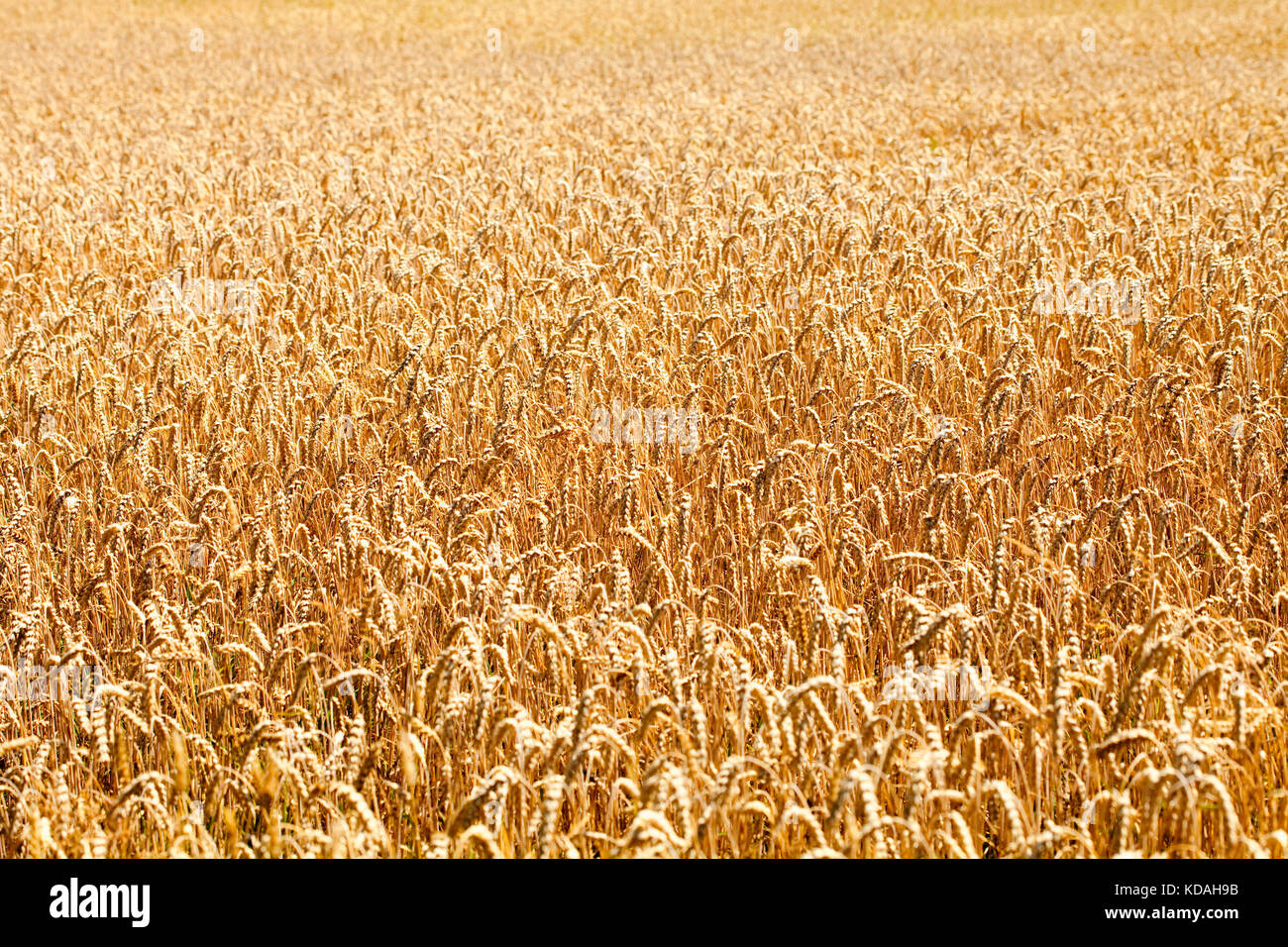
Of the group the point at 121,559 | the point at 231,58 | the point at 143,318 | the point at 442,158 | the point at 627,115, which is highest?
the point at 231,58

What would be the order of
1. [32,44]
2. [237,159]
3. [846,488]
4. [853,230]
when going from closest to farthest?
[846,488] → [853,230] → [237,159] → [32,44]

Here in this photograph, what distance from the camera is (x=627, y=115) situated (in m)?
11.7

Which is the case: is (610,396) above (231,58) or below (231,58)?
below

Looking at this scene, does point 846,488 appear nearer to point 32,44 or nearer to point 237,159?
point 237,159

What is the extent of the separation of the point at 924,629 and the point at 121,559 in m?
2.11

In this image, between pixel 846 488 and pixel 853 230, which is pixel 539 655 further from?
pixel 853 230

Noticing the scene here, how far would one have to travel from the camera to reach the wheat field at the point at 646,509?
2.18 metres

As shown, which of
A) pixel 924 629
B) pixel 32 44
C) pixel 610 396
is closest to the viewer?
pixel 924 629

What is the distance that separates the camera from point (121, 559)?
3.22m

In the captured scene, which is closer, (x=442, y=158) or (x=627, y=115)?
(x=442, y=158)

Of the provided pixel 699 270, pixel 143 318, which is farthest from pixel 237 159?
pixel 699 270

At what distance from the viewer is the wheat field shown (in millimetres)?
2176

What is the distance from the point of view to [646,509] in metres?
3.36
